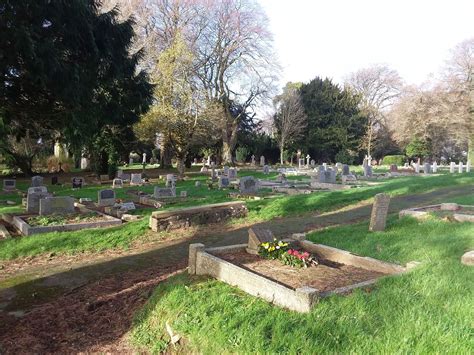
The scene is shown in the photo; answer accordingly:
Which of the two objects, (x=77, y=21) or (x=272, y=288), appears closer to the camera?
(x=272, y=288)

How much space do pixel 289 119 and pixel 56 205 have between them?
40.4 meters

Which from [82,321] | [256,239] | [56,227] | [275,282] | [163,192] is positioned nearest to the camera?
[275,282]

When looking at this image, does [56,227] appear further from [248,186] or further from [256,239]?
[248,186]

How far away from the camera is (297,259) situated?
5.88 meters

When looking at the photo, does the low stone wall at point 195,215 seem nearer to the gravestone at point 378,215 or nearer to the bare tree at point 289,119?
the gravestone at point 378,215

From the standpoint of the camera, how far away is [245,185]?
18000 mm

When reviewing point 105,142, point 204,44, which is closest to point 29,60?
point 105,142

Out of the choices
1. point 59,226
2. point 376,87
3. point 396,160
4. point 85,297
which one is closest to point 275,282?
point 85,297

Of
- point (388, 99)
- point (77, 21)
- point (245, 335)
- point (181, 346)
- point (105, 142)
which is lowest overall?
point (181, 346)

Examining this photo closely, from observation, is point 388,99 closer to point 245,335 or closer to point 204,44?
point 204,44

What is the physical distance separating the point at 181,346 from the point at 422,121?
44.6 meters

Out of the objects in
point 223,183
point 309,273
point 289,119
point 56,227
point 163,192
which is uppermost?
point 289,119

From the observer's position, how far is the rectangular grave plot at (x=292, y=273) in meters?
4.36

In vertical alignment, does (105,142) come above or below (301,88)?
below
